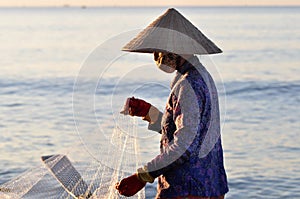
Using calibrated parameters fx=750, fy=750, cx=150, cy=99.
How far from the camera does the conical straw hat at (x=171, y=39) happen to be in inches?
166

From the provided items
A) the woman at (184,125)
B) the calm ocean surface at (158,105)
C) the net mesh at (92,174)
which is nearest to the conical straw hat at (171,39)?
the woman at (184,125)

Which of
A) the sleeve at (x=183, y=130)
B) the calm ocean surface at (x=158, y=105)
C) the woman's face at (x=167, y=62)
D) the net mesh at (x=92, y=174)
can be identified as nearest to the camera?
the sleeve at (x=183, y=130)

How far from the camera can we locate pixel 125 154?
19.3 ft

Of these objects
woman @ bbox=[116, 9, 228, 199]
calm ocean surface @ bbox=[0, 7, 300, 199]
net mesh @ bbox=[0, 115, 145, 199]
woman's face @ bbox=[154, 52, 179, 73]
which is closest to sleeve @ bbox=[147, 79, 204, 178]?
woman @ bbox=[116, 9, 228, 199]

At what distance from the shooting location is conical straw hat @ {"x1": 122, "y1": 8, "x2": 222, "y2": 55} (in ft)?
13.9

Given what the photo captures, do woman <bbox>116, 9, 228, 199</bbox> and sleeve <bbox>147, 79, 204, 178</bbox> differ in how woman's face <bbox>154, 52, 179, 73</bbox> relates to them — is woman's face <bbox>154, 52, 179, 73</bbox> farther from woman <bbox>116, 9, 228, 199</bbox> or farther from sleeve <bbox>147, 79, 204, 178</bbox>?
sleeve <bbox>147, 79, 204, 178</bbox>

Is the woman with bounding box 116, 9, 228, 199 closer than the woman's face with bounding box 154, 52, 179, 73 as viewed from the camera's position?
Yes

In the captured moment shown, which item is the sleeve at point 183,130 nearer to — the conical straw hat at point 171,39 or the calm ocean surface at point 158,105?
the conical straw hat at point 171,39

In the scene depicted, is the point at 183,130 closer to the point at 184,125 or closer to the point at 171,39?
the point at 184,125

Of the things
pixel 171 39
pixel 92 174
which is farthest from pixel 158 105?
pixel 171 39

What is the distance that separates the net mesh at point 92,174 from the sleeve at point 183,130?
112 cm

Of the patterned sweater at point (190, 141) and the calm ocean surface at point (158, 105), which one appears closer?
the patterned sweater at point (190, 141)

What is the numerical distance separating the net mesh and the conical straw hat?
3.31 ft

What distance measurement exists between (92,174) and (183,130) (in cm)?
284
